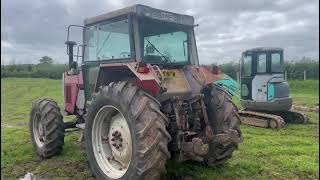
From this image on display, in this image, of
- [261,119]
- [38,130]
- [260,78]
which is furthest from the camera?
[260,78]

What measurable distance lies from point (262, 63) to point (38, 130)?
7583mm

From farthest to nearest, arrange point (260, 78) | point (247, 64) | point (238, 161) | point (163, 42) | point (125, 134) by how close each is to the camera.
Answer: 1. point (247, 64)
2. point (260, 78)
3. point (238, 161)
4. point (163, 42)
5. point (125, 134)

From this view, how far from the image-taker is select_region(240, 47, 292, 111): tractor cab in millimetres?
12633

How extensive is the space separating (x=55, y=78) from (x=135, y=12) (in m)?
35.7

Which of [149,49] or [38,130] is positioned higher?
[149,49]

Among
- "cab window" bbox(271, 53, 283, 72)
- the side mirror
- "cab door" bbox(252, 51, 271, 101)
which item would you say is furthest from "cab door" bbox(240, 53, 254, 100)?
the side mirror

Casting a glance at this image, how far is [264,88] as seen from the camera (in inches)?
500

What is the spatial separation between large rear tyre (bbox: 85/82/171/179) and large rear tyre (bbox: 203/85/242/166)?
109cm

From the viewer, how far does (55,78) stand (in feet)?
131

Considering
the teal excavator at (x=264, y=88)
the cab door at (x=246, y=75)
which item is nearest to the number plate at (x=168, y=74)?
the teal excavator at (x=264, y=88)

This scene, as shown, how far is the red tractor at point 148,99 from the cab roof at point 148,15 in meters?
0.01

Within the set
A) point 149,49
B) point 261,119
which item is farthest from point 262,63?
point 149,49

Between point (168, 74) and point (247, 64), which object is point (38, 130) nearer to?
point (168, 74)

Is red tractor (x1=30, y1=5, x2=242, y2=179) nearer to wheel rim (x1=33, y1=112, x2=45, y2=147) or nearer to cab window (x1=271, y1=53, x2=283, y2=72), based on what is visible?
wheel rim (x1=33, y1=112, x2=45, y2=147)
